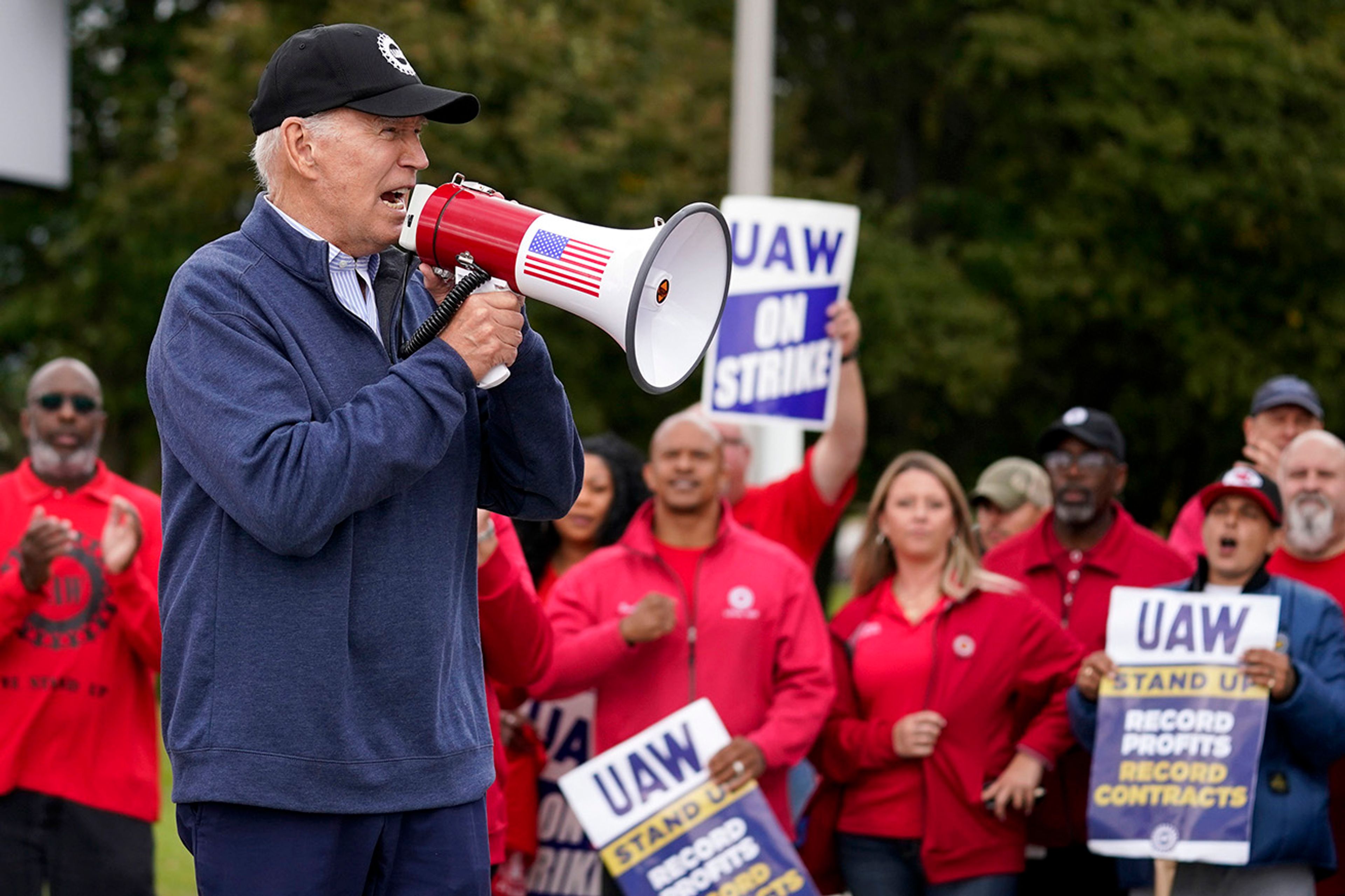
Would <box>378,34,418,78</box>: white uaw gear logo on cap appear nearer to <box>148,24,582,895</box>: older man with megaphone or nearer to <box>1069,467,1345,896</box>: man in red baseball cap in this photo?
<box>148,24,582,895</box>: older man with megaphone

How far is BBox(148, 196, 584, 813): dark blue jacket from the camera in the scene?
8.18 ft

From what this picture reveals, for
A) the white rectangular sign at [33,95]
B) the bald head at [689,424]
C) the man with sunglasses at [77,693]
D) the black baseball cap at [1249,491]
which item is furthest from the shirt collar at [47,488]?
the white rectangular sign at [33,95]

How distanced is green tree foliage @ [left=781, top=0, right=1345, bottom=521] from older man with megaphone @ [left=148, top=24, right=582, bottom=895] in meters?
14.9

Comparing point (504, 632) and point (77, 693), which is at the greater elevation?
point (504, 632)

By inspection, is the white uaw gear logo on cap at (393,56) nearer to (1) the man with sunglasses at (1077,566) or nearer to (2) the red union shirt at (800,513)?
(1) the man with sunglasses at (1077,566)

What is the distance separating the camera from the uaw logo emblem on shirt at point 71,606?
551 centimetres

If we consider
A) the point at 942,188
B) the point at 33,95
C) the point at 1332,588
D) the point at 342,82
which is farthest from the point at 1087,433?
the point at 942,188

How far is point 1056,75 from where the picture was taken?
18219 mm

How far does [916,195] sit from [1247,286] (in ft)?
13.6

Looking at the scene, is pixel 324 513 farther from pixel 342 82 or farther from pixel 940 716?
pixel 940 716

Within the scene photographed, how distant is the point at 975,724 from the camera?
5312mm

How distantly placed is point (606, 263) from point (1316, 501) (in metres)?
3.56

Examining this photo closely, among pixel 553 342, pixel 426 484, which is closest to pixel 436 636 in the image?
pixel 426 484

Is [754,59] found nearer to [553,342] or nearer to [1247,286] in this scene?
[553,342]
